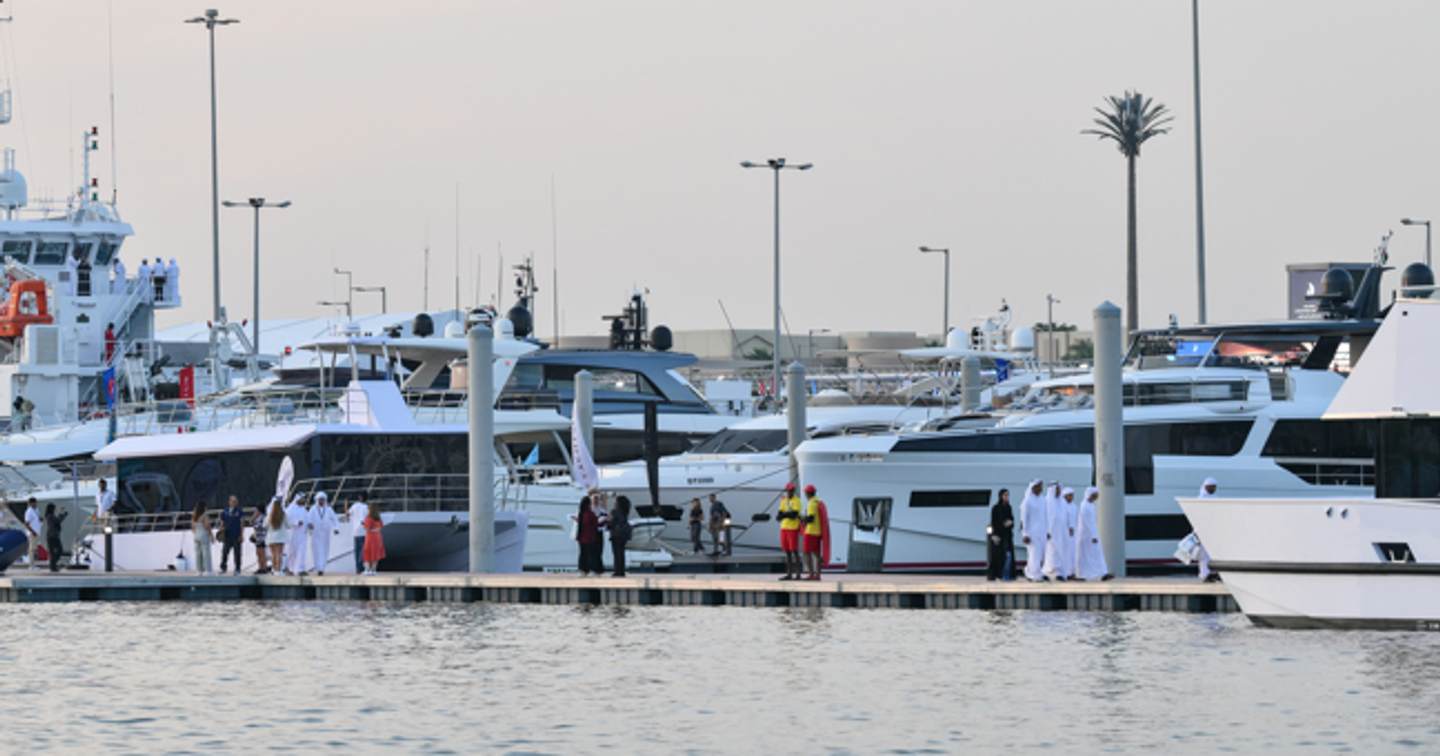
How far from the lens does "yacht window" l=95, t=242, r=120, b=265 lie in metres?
58.6

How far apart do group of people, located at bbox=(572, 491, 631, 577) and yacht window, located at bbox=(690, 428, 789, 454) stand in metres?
9.10

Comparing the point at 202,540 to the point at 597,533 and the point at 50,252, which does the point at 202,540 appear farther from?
the point at 50,252

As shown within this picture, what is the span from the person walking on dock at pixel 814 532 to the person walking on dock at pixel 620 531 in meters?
2.82

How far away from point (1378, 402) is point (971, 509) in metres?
11.2

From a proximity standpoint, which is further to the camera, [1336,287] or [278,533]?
[1336,287]

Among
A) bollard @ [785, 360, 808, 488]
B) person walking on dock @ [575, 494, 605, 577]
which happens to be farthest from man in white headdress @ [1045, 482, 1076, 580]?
bollard @ [785, 360, 808, 488]

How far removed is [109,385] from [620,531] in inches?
872

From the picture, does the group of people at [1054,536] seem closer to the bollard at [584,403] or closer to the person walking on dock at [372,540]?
the person walking on dock at [372,540]

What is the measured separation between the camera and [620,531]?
33.7m

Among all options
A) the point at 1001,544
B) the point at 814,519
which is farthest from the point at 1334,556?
the point at 814,519

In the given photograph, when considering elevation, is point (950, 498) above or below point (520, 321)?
below

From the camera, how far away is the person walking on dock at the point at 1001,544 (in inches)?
1230

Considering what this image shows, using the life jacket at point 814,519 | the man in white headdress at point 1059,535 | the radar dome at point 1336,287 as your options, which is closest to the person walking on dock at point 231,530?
the life jacket at point 814,519

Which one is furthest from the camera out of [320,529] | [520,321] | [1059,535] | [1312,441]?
[520,321]
